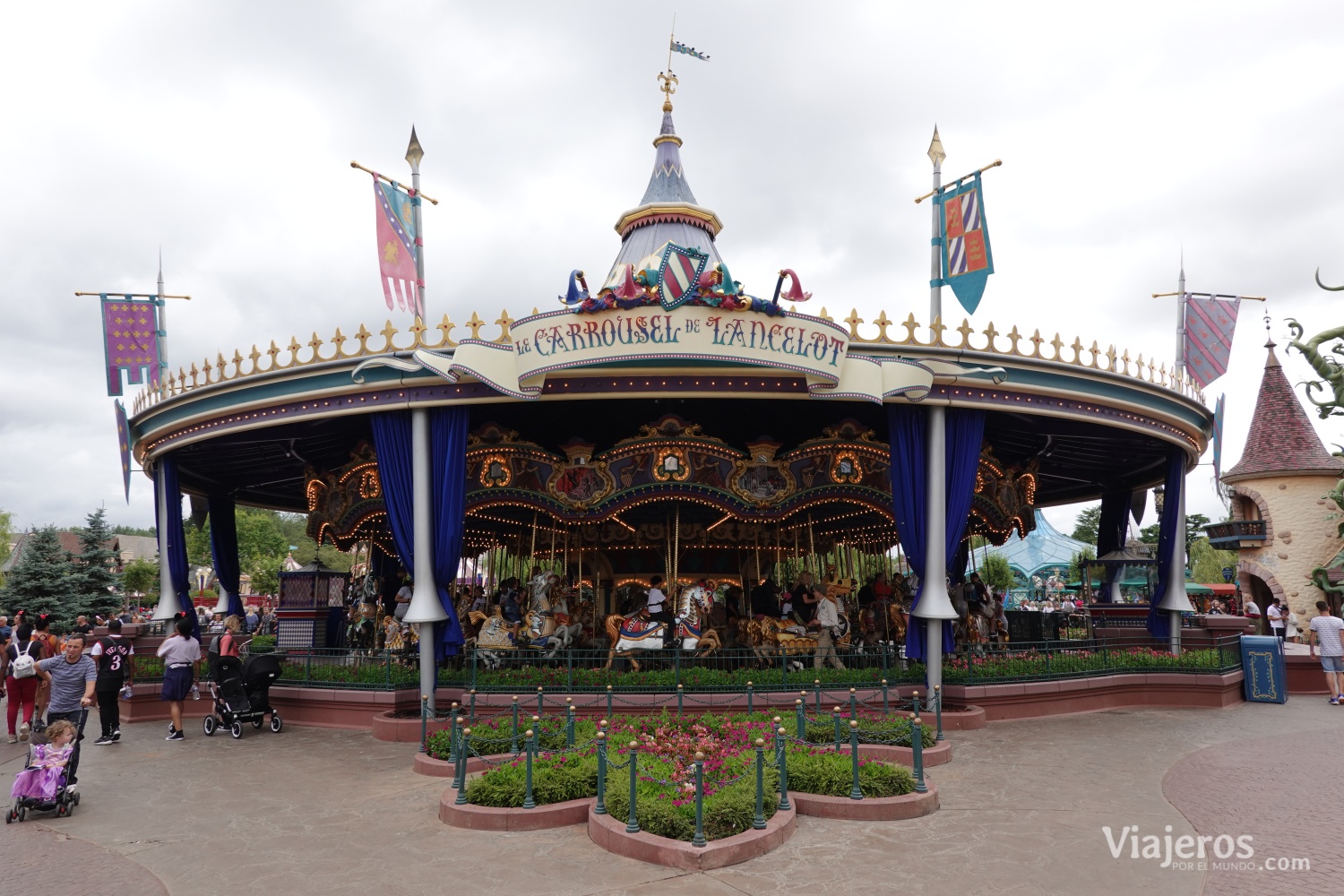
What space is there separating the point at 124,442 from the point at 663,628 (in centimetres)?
1295

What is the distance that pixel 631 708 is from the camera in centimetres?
1320

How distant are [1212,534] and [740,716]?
30.1m

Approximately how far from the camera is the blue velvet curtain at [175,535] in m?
17.5

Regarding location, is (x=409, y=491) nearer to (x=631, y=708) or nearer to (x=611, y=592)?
(x=631, y=708)

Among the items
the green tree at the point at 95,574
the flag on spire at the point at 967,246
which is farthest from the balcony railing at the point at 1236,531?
the green tree at the point at 95,574

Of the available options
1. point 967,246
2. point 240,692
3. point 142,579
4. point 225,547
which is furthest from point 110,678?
point 142,579

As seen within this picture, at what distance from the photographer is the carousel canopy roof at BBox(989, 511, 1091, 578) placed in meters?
59.7

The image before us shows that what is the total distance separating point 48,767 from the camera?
8.71 m

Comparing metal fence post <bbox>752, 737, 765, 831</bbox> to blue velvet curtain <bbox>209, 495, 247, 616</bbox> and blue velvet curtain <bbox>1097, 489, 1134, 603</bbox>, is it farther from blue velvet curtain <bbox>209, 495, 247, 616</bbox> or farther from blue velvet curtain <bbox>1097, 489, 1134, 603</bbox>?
blue velvet curtain <bbox>209, 495, 247, 616</bbox>

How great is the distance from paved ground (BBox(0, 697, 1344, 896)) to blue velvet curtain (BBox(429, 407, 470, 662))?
2786mm

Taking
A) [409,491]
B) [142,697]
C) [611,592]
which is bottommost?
[142,697]

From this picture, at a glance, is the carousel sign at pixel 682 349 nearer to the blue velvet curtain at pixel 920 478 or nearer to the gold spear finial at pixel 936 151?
the blue velvet curtain at pixel 920 478

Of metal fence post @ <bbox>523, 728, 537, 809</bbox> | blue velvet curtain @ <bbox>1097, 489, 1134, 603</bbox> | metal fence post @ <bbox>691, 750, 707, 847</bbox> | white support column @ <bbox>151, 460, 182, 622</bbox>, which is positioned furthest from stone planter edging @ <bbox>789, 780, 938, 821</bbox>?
blue velvet curtain @ <bbox>1097, 489, 1134, 603</bbox>

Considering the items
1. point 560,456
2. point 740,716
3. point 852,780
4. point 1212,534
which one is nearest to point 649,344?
point 560,456
